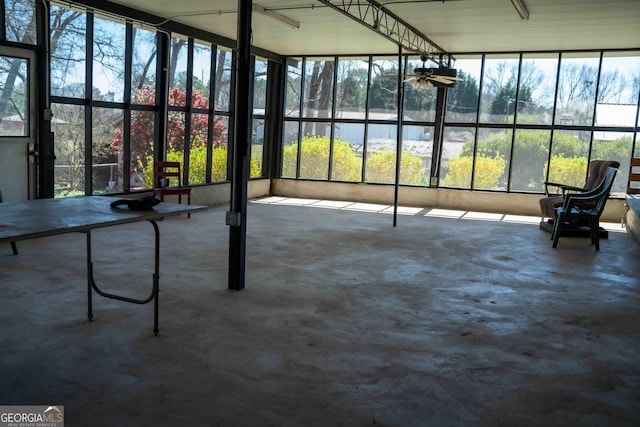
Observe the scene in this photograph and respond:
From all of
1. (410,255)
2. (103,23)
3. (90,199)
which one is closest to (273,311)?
(90,199)

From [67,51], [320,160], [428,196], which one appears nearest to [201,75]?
[67,51]

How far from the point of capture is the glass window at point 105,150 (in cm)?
823

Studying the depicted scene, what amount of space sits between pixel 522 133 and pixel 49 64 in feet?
27.2

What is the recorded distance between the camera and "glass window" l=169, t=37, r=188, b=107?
9461 mm

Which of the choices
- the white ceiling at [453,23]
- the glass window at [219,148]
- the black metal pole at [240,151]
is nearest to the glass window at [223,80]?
the glass window at [219,148]

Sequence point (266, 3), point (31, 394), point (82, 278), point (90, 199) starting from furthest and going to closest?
point (266, 3), point (82, 278), point (90, 199), point (31, 394)

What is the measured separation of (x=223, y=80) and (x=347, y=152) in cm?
313

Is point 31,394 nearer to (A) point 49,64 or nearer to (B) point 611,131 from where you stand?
(A) point 49,64

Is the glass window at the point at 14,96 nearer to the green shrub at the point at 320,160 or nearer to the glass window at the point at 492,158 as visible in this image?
the green shrub at the point at 320,160

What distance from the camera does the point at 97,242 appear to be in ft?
22.1

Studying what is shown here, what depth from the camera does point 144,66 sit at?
889 cm

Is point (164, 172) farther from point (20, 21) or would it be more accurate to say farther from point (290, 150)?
point (290, 150)

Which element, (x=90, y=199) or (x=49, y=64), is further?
(x=49, y=64)

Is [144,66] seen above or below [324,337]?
above
